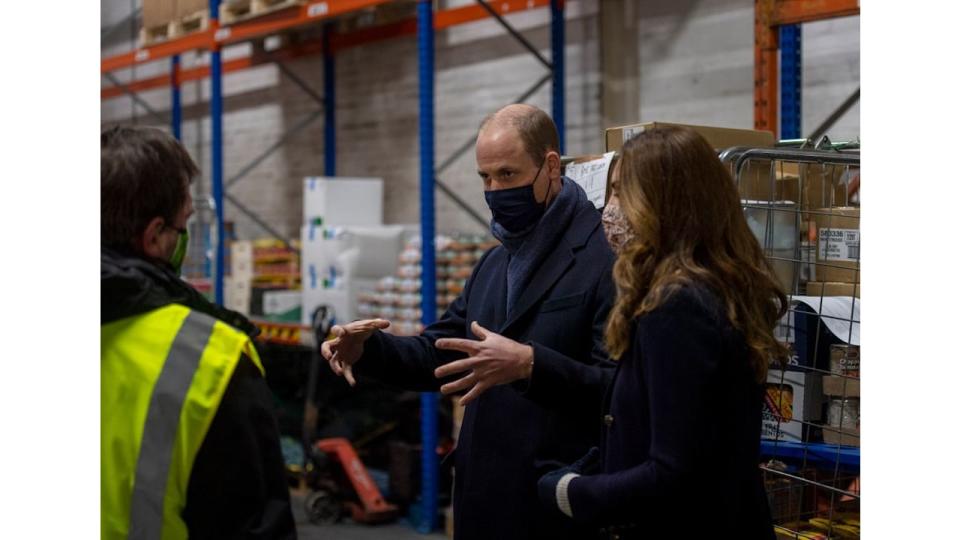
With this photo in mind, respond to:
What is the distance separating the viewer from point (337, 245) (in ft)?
26.0

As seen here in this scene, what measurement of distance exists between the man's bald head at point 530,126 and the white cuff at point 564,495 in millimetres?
1033

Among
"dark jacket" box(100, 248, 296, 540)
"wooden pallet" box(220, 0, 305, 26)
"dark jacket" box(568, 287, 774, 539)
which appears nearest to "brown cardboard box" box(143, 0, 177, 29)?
"wooden pallet" box(220, 0, 305, 26)

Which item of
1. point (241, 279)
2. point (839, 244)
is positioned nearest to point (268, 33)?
point (241, 279)

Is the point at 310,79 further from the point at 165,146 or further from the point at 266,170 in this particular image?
the point at 165,146

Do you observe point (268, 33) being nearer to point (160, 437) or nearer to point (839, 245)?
point (839, 245)

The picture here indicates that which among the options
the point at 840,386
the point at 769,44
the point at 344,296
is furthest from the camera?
the point at 344,296

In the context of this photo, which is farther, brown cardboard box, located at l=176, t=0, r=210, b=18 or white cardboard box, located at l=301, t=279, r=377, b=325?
brown cardboard box, located at l=176, t=0, r=210, b=18

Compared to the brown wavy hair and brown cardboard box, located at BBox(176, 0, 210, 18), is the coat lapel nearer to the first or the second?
the brown wavy hair

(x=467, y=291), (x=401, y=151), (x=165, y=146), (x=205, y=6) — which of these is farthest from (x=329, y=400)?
(x=165, y=146)

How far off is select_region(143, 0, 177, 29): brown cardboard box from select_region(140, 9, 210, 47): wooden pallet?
0.09m

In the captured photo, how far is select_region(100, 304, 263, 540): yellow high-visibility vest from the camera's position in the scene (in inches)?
72.3

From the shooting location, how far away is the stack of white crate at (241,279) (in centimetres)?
909

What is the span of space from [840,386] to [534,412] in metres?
0.87

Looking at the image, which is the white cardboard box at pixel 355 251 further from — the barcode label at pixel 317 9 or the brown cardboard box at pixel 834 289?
the brown cardboard box at pixel 834 289
